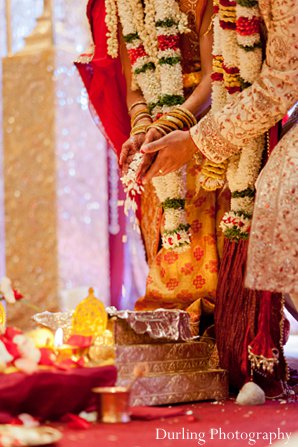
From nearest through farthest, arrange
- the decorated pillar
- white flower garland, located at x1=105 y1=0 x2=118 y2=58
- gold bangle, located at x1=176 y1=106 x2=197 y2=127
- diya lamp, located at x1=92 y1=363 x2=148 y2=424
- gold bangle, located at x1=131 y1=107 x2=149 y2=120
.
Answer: diya lamp, located at x1=92 y1=363 x2=148 y2=424
gold bangle, located at x1=176 y1=106 x2=197 y2=127
gold bangle, located at x1=131 y1=107 x2=149 y2=120
white flower garland, located at x1=105 y1=0 x2=118 y2=58
the decorated pillar

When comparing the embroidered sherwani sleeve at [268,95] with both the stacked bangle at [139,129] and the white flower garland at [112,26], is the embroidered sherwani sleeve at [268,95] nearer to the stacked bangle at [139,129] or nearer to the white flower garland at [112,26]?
the stacked bangle at [139,129]

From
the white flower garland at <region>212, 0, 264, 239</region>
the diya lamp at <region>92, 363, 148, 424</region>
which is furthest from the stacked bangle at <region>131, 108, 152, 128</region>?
the diya lamp at <region>92, 363, 148, 424</region>

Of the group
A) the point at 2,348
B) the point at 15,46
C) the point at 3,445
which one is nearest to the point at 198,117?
the point at 2,348

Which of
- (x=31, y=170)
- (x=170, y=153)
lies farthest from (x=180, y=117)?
(x=31, y=170)

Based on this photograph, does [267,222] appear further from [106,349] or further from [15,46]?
[15,46]

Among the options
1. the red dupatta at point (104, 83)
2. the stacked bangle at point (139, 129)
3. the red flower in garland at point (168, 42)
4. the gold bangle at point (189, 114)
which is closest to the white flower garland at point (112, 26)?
the red dupatta at point (104, 83)

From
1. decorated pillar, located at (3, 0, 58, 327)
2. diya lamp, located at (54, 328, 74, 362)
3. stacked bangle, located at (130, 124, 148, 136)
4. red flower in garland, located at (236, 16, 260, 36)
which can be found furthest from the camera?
decorated pillar, located at (3, 0, 58, 327)

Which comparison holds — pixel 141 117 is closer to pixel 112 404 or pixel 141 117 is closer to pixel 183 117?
pixel 183 117

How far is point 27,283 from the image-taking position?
5.38 meters

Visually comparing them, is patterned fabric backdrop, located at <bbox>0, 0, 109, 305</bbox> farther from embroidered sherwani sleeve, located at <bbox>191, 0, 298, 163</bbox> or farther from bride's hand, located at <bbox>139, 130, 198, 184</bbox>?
embroidered sherwani sleeve, located at <bbox>191, 0, 298, 163</bbox>

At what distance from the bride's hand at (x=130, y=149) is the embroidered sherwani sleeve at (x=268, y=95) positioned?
0.32m

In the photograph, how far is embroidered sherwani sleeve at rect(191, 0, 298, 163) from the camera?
244cm

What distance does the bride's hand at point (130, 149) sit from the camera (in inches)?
113

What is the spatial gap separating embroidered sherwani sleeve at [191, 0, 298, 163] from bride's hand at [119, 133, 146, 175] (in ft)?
1.06
